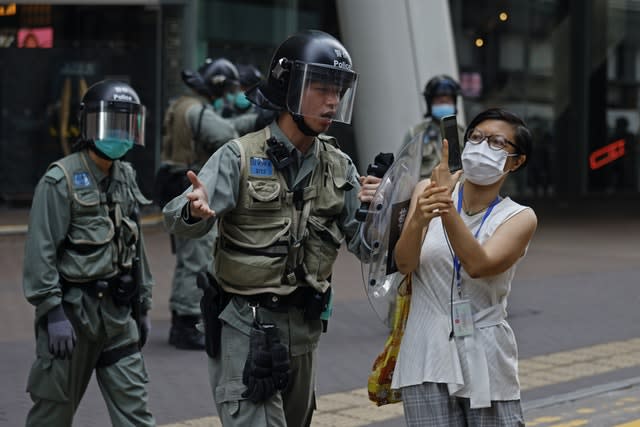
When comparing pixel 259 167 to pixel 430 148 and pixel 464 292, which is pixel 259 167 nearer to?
pixel 464 292

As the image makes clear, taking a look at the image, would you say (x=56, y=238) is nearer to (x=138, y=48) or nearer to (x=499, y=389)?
(x=499, y=389)

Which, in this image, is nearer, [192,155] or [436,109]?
[192,155]

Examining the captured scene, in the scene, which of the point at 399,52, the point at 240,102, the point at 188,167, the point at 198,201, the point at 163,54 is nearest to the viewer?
the point at 198,201

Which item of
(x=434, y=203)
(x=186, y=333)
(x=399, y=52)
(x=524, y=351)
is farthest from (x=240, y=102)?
(x=399, y=52)

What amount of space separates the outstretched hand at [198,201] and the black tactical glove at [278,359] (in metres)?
0.49

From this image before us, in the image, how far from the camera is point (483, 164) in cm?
419

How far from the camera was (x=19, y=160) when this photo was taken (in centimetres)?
1714

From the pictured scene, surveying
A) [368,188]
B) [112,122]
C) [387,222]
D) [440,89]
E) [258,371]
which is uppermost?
[440,89]

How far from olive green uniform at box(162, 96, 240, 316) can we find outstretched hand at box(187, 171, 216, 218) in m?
4.75

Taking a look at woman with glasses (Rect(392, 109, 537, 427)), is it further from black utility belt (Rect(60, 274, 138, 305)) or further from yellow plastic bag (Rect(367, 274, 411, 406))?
black utility belt (Rect(60, 274, 138, 305))

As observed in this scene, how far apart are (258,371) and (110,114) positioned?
190 centimetres

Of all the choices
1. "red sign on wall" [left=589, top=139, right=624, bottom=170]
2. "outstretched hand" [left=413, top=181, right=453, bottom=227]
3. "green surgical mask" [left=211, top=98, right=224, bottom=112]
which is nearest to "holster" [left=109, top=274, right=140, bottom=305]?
"outstretched hand" [left=413, top=181, right=453, bottom=227]

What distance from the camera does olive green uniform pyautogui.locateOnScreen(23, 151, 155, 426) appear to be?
5094mm

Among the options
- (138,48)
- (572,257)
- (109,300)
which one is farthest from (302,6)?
(109,300)
